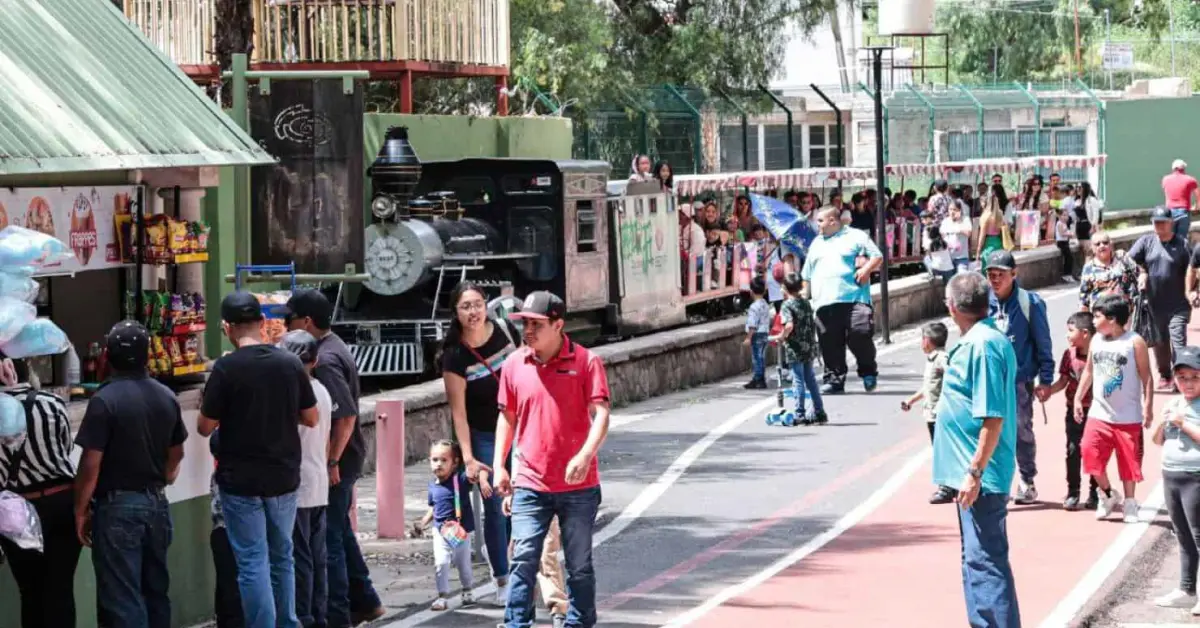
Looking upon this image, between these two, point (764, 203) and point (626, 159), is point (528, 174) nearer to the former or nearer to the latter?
point (764, 203)

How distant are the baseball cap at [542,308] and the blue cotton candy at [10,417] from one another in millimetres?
2290

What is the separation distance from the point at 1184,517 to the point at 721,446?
6.70 meters

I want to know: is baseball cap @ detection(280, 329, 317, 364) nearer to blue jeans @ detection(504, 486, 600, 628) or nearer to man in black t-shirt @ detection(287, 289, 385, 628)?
man in black t-shirt @ detection(287, 289, 385, 628)

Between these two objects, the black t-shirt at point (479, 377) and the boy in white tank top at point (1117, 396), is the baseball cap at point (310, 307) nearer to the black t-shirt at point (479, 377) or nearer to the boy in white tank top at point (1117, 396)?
the black t-shirt at point (479, 377)

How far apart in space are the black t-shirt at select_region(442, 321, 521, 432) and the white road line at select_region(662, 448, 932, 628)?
4.83 ft

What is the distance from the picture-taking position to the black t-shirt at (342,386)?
10148mm

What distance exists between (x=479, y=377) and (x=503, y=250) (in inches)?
433

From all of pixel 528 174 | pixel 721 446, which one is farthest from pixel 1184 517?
pixel 528 174

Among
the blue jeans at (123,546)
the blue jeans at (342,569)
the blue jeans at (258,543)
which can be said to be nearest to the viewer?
the blue jeans at (123,546)

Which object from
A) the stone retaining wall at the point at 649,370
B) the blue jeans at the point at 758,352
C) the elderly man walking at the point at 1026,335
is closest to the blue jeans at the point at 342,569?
the elderly man walking at the point at 1026,335

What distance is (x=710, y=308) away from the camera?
1055 inches

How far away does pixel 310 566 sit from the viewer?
10.0 meters

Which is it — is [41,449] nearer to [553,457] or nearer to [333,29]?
[553,457]

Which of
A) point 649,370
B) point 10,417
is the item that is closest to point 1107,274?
point 649,370
